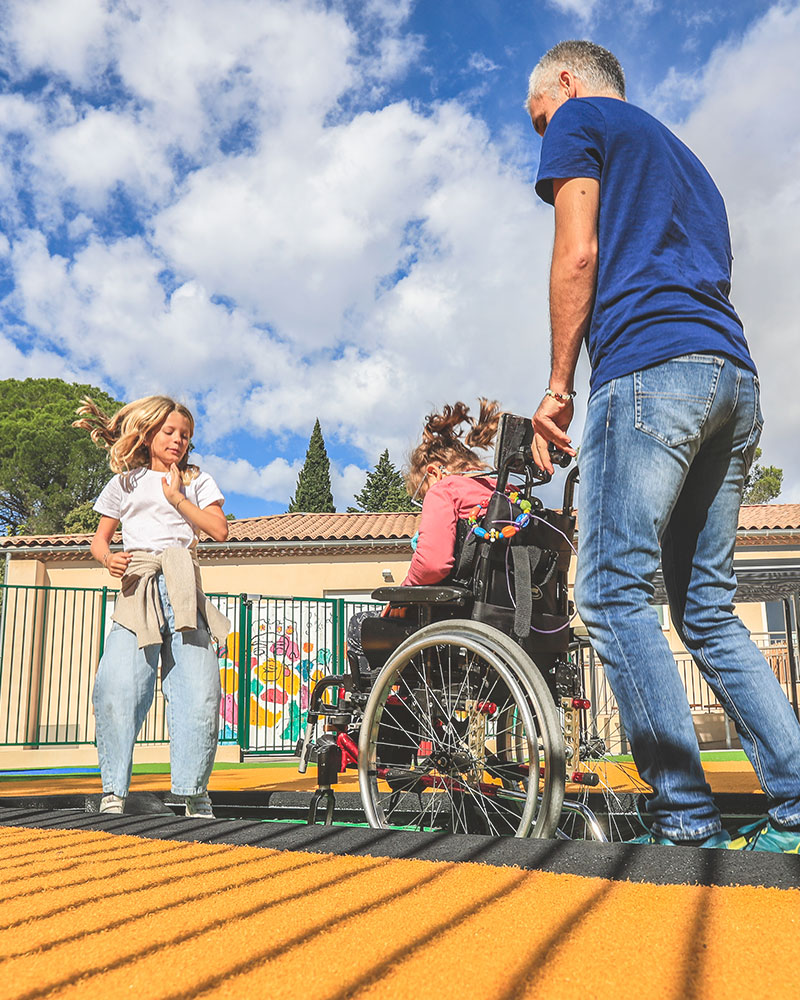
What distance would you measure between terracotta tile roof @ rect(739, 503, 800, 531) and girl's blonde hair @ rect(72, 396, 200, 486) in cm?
1481

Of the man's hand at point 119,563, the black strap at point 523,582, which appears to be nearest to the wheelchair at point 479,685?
the black strap at point 523,582

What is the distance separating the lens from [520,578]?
2.56 meters

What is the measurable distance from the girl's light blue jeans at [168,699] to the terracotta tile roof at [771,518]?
49.3 ft

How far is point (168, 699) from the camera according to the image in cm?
316

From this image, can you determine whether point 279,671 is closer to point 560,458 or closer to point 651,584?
point 560,458

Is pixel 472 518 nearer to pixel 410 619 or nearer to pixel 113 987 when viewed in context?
pixel 410 619

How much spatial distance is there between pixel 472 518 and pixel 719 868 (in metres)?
1.50

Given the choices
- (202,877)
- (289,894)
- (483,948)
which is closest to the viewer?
(483,948)

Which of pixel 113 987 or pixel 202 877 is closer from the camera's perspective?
pixel 113 987

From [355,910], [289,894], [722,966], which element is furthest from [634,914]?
[289,894]

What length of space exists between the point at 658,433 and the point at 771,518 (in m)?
20.0

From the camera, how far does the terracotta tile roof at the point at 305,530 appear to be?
60.1ft

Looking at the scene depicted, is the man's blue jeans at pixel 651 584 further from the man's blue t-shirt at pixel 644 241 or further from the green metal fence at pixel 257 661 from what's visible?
the green metal fence at pixel 257 661

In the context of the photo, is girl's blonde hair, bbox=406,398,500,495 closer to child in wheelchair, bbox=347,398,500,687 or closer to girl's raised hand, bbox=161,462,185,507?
child in wheelchair, bbox=347,398,500,687
